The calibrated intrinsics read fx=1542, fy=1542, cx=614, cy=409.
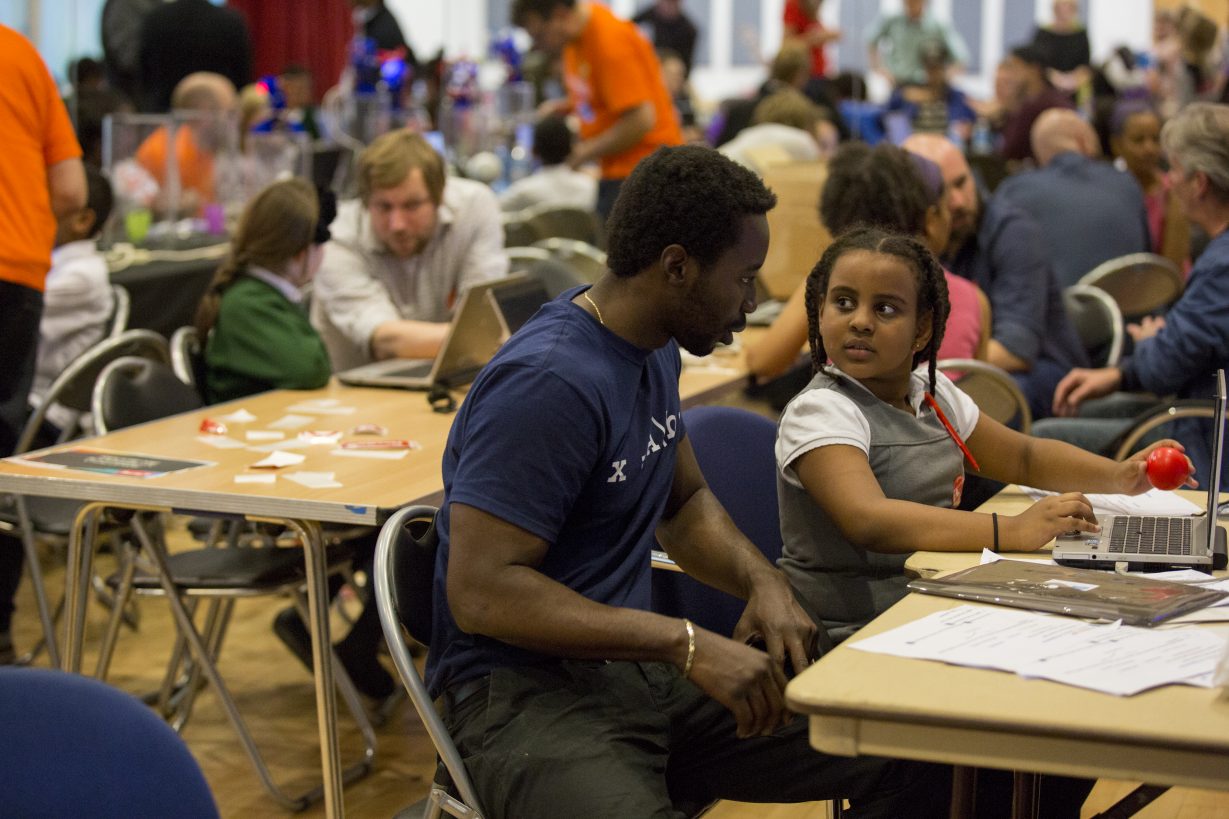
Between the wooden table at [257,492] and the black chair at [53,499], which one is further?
the black chair at [53,499]

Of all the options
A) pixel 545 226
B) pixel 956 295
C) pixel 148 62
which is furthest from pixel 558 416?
pixel 148 62

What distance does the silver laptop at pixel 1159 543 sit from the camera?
76.8 inches

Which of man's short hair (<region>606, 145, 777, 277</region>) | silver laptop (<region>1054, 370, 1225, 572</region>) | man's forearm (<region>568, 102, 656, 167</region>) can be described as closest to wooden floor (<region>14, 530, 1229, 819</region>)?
silver laptop (<region>1054, 370, 1225, 572</region>)

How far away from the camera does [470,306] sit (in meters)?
3.36

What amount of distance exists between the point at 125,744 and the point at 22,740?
9 cm

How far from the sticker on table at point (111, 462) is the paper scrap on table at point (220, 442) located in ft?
0.44

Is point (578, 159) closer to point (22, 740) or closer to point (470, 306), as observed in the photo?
point (470, 306)

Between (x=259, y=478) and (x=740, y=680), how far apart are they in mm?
1210

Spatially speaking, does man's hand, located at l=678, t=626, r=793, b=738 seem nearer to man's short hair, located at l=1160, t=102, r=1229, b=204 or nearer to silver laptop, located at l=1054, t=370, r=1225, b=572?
silver laptop, located at l=1054, t=370, r=1225, b=572

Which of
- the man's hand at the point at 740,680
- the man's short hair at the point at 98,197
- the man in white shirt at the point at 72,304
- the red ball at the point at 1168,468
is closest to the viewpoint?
the man's hand at the point at 740,680

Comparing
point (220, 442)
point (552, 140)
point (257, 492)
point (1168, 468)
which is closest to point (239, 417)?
point (220, 442)

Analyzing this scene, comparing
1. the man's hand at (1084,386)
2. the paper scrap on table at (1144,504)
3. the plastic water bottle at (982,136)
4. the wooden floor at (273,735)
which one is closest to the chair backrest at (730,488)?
the paper scrap on table at (1144,504)

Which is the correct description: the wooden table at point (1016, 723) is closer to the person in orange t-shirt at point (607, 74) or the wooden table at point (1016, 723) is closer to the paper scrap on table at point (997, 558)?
the paper scrap on table at point (997, 558)

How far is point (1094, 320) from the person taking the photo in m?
4.46
